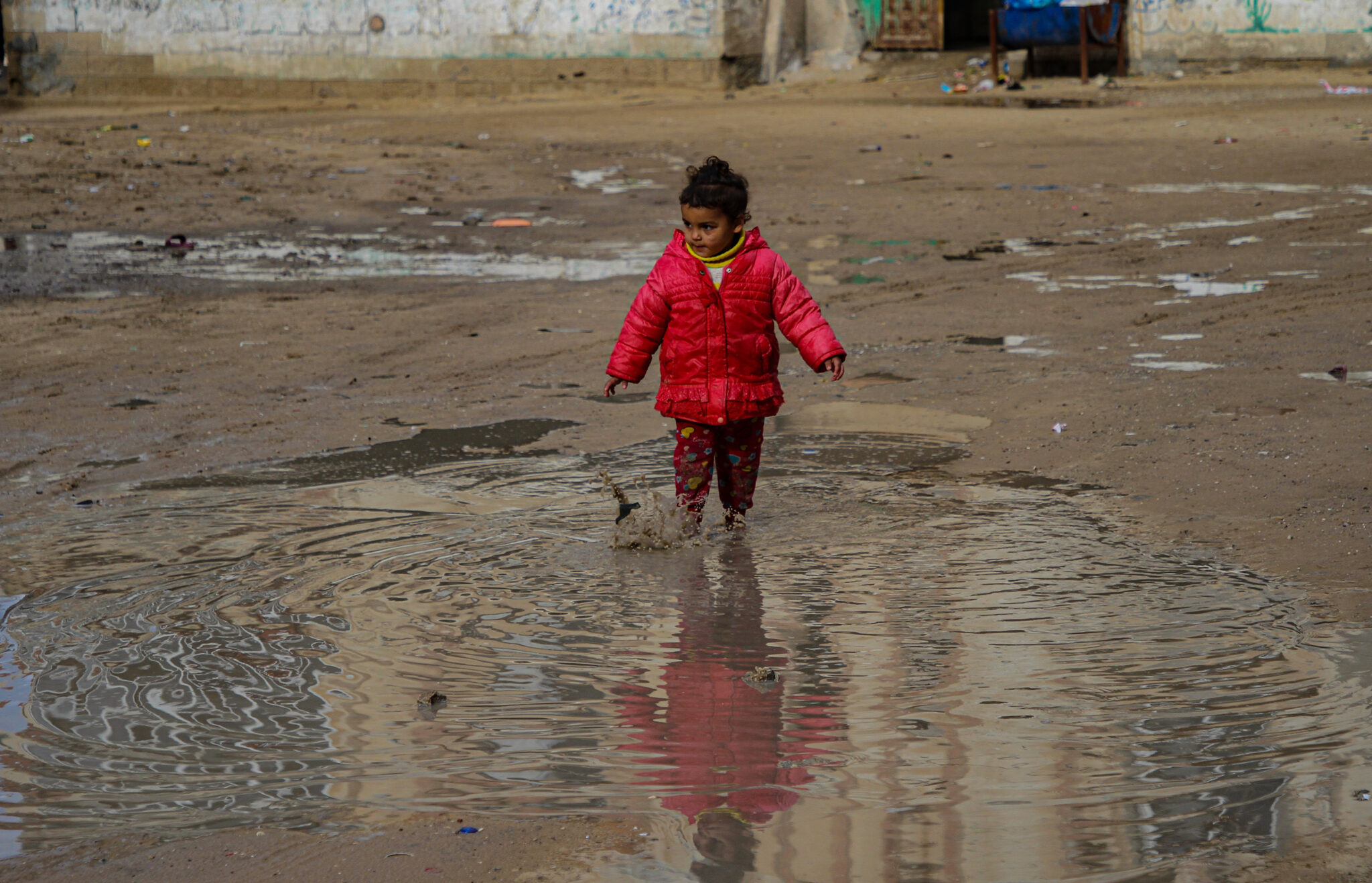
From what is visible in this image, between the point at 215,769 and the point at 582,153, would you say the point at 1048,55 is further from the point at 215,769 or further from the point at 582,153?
the point at 215,769

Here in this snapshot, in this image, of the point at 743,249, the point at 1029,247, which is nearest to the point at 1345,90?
the point at 1029,247

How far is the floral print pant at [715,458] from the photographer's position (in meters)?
4.27

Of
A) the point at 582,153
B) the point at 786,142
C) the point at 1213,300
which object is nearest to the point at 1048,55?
the point at 786,142

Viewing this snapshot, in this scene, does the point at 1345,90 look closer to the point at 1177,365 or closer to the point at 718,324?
the point at 1177,365

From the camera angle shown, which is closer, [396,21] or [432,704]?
[432,704]

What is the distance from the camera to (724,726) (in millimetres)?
2877

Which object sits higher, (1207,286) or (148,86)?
(148,86)

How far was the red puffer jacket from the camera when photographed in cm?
413

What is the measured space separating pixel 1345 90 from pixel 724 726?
1589 cm

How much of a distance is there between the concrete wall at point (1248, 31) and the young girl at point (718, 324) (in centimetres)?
1659

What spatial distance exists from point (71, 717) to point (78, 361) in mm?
4047

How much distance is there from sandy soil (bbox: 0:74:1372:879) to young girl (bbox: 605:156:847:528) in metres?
1.02

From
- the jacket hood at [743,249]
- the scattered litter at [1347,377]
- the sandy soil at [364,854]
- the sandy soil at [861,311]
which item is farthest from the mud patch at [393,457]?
the scattered litter at [1347,377]

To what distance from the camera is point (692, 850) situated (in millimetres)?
2271
